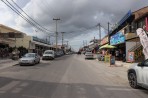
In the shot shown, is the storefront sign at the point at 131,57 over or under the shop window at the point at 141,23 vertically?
under

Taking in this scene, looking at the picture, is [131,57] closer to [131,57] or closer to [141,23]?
[131,57]

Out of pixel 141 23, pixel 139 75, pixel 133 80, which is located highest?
pixel 141 23

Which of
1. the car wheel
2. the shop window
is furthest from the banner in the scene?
the car wheel

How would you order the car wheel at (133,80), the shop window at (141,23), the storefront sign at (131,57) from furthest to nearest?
the shop window at (141,23) → the storefront sign at (131,57) → the car wheel at (133,80)

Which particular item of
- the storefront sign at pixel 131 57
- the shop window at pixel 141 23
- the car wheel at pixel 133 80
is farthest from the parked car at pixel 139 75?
the shop window at pixel 141 23

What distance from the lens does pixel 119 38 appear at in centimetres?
4394

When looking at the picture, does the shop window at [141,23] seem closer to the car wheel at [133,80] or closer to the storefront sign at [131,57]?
the storefront sign at [131,57]

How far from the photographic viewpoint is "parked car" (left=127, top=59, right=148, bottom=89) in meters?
11.7

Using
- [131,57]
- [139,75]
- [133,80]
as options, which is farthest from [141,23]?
[139,75]

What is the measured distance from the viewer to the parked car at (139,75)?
11720mm

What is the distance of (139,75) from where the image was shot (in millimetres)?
12328

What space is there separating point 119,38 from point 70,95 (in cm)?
3388

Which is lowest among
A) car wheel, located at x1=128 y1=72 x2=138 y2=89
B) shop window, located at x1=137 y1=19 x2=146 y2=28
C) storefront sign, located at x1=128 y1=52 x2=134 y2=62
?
car wheel, located at x1=128 y1=72 x2=138 y2=89

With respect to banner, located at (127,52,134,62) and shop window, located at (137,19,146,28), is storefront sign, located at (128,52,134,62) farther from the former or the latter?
shop window, located at (137,19,146,28)
